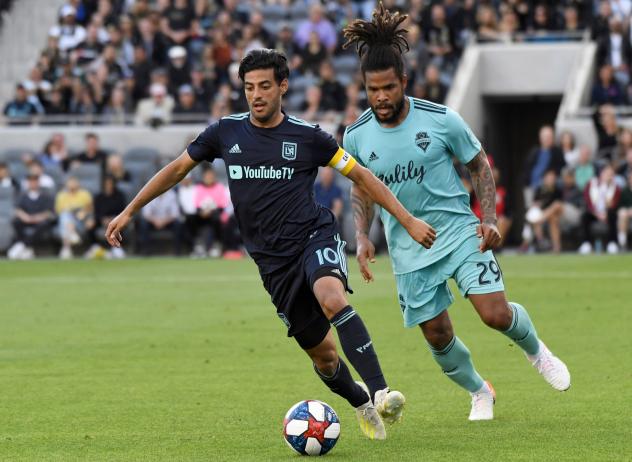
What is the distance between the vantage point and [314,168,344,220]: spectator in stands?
2559 centimetres

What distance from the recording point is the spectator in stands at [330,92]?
27.9m

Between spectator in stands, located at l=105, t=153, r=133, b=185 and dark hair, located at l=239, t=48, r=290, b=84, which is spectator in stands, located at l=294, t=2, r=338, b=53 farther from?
dark hair, located at l=239, t=48, r=290, b=84

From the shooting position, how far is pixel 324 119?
1079 inches

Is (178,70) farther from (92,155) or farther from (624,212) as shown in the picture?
(624,212)

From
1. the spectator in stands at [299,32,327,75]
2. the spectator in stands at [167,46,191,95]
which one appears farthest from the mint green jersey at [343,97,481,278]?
the spectator in stands at [167,46,191,95]

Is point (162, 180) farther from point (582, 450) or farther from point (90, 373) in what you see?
point (90, 373)

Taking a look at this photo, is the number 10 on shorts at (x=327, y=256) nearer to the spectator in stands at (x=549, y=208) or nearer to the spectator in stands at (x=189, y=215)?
the spectator in stands at (x=549, y=208)

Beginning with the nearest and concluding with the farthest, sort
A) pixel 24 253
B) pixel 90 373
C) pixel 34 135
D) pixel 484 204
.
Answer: pixel 484 204 < pixel 90 373 < pixel 24 253 < pixel 34 135

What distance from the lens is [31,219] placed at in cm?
2733

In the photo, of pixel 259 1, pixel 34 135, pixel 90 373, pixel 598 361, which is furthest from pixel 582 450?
pixel 259 1

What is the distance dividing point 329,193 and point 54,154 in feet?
20.8

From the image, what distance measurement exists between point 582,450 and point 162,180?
2.89 metres

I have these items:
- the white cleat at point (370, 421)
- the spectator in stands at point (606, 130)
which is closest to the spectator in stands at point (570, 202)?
the spectator in stands at point (606, 130)

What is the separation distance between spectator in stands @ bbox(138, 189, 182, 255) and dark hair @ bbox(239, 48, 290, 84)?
61.0 feet
